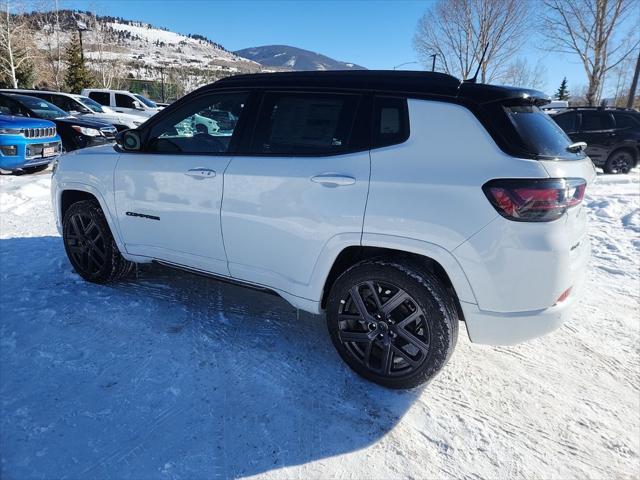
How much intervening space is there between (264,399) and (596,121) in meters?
13.1

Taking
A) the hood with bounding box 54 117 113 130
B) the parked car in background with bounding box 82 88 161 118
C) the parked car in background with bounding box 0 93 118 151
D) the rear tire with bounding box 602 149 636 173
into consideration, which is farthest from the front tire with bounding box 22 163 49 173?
the rear tire with bounding box 602 149 636 173

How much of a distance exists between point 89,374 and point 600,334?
12.2 feet

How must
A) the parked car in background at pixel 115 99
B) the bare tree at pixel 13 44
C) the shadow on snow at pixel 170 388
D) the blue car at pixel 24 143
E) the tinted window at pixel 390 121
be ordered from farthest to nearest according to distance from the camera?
the bare tree at pixel 13 44 < the parked car in background at pixel 115 99 < the blue car at pixel 24 143 < the tinted window at pixel 390 121 < the shadow on snow at pixel 170 388

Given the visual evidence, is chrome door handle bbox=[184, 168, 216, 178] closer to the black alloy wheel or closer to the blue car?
the blue car

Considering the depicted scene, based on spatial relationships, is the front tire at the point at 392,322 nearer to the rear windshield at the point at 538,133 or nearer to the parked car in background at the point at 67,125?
the rear windshield at the point at 538,133

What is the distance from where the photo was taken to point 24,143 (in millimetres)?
7820

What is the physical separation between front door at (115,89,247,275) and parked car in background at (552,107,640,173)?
11858 mm

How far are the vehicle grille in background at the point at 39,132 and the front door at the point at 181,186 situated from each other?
625 cm

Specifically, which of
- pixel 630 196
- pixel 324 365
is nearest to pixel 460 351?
pixel 324 365

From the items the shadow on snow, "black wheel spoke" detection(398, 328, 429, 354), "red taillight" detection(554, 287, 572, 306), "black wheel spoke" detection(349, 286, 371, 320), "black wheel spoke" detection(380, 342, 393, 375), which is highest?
"red taillight" detection(554, 287, 572, 306)

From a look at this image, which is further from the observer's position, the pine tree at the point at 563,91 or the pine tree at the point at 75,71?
the pine tree at the point at 563,91

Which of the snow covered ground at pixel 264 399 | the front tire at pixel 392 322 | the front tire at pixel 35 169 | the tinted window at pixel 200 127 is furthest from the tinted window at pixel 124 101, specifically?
the front tire at pixel 392 322

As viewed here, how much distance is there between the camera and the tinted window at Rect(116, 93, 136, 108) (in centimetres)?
1666

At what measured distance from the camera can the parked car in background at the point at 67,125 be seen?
31.6 feet
